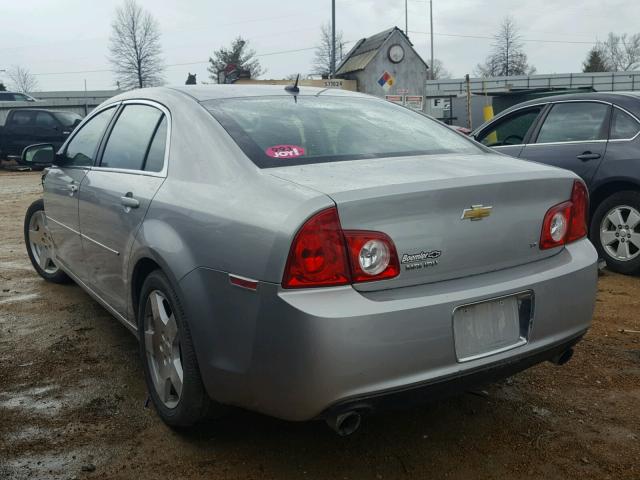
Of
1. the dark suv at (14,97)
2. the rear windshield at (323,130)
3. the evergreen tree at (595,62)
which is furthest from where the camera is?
the evergreen tree at (595,62)

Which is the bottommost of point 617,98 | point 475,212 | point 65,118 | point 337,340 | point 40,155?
point 337,340

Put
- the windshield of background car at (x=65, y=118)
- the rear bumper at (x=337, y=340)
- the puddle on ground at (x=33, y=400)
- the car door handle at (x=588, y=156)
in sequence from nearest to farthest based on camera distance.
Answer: the rear bumper at (x=337, y=340), the puddle on ground at (x=33, y=400), the car door handle at (x=588, y=156), the windshield of background car at (x=65, y=118)

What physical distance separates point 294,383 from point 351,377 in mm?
198

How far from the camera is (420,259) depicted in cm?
224

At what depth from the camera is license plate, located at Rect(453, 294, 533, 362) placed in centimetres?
227

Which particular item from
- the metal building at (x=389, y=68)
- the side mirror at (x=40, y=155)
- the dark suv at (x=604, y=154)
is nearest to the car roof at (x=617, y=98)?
the dark suv at (x=604, y=154)

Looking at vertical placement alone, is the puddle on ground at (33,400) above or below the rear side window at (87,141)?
below

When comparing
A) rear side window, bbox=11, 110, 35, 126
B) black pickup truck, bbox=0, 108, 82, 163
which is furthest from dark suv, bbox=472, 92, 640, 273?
rear side window, bbox=11, 110, 35, 126

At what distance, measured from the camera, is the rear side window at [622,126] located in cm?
530

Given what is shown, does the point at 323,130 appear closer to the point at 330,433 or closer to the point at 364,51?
the point at 330,433

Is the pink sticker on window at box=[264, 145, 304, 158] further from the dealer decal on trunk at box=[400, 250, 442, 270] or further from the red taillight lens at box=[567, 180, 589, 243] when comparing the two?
the red taillight lens at box=[567, 180, 589, 243]

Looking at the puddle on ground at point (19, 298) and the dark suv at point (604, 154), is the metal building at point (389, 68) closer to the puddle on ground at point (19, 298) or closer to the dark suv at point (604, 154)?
the dark suv at point (604, 154)

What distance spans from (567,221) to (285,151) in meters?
1.24

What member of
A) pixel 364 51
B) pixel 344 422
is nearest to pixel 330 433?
pixel 344 422
